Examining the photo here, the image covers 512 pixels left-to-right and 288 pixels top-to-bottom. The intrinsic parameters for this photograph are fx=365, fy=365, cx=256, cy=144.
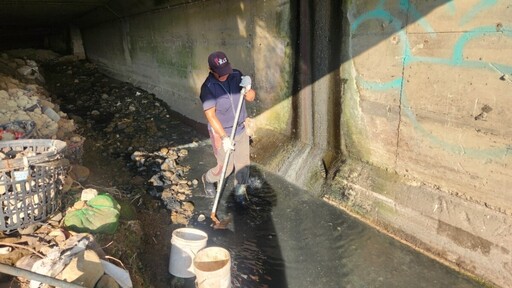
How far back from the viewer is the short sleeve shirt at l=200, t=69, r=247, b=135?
15.1 ft

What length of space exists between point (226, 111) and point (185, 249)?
2.00m

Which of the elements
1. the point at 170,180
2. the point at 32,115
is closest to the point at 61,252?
the point at 170,180

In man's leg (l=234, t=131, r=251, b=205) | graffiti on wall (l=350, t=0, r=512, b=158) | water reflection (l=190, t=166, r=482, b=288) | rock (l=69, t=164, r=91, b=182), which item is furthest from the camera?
man's leg (l=234, t=131, r=251, b=205)

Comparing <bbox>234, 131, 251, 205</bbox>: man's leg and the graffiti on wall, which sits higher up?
the graffiti on wall

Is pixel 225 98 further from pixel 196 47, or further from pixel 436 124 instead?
pixel 196 47

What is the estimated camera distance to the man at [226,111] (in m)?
4.55

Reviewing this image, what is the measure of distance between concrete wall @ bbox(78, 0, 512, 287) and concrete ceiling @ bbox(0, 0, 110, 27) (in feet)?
19.2

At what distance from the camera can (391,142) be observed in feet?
15.2

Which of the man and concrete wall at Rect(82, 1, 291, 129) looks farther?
concrete wall at Rect(82, 1, 291, 129)

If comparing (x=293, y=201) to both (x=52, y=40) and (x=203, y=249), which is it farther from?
(x=52, y=40)

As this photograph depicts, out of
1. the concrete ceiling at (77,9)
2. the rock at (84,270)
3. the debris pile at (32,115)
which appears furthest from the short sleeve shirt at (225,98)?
the concrete ceiling at (77,9)

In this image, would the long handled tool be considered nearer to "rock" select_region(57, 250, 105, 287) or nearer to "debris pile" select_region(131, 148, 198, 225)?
"debris pile" select_region(131, 148, 198, 225)

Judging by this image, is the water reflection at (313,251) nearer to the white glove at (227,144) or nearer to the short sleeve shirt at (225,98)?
the white glove at (227,144)

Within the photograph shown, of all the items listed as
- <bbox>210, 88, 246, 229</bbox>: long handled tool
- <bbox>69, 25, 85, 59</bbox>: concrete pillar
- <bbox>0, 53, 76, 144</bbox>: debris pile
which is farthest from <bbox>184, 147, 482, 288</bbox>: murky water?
<bbox>69, 25, 85, 59</bbox>: concrete pillar
